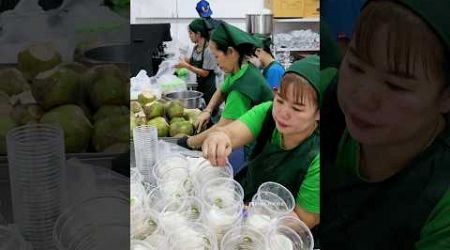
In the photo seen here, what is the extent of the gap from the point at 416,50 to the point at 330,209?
337 mm

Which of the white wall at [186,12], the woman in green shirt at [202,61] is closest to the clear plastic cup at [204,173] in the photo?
the woman in green shirt at [202,61]

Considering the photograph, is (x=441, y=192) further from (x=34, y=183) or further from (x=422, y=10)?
(x=34, y=183)

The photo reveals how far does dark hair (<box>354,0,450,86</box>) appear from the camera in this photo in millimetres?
801

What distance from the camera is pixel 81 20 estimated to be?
66cm

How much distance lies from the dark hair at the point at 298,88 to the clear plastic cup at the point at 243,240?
0.42 metres

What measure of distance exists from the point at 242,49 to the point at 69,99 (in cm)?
141

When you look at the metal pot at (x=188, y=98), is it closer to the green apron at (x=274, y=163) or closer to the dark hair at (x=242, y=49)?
the dark hair at (x=242, y=49)

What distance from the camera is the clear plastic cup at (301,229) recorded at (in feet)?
4.01

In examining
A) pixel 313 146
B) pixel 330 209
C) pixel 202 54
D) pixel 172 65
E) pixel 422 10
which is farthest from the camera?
pixel 172 65

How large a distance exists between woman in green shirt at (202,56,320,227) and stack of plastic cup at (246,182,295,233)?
0.04 metres

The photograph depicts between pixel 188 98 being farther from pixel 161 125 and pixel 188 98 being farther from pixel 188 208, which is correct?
pixel 188 208

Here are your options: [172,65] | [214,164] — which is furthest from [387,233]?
[172,65]

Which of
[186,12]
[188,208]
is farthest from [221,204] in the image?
[186,12]

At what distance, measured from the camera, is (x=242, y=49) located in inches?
79.9
